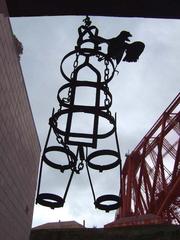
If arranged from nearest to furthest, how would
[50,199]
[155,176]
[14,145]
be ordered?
[50,199]
[14,145]
[155,176]

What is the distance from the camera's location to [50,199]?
2.20m

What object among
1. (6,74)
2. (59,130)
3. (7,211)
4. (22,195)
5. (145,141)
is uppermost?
(145,141)

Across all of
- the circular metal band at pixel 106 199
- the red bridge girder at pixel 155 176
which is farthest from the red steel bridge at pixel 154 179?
the circular metal band at pixel 106 199

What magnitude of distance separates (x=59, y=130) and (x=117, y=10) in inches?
60.4

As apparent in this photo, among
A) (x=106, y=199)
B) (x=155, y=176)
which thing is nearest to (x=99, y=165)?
(x=106, y=199)

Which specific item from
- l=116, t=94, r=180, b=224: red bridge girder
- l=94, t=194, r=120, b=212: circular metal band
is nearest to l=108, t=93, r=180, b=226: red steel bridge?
l=116, t=94, r=180, b=224: red bridge girder

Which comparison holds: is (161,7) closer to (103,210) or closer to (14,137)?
(103,210)

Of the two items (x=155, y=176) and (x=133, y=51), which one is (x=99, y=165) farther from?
(x=155, y=176)

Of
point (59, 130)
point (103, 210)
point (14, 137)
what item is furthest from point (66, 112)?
point (14, 137)

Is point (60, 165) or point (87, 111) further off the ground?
point (87, 111)

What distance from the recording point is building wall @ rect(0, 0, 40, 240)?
209 inches

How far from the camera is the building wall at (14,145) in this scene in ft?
17.4

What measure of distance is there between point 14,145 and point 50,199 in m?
4.27

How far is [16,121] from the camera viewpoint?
20.8 ft
